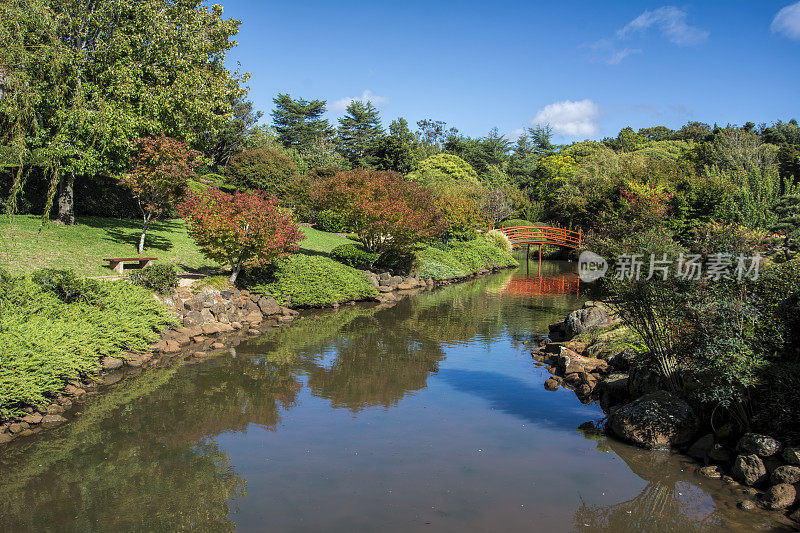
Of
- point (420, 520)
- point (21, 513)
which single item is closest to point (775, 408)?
point (420, 520)

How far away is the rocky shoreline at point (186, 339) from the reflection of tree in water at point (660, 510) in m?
8.83

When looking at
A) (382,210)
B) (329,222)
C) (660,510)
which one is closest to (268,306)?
(382,210)

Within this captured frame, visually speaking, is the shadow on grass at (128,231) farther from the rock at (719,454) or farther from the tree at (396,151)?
the tree at (396,151)

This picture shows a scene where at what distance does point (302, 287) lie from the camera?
19922mm

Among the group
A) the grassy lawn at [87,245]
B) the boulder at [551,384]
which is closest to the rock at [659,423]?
the boulder at [551,384]

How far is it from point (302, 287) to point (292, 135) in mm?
50256

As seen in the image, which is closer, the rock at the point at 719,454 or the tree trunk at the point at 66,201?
the rock at the point at 719,454

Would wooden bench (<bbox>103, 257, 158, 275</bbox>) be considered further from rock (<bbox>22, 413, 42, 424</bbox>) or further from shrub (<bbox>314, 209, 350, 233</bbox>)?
shrub (<bbox>314, 209, 350, 233</bbox>)

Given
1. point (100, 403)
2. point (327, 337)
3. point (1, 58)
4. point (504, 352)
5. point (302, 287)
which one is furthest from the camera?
point (302, 287)

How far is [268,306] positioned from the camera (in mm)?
18234

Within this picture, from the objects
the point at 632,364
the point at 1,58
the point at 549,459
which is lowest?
the point at 549,459

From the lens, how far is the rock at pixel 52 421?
9.29 m

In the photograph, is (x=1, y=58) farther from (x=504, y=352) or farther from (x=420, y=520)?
(x=504, y=352)

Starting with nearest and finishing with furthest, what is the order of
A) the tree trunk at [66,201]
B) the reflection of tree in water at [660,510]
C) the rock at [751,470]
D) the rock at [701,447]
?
the reflection of tree in water at [660,510]
the rock at [751,470]
the rock at [701,447]
the tree trunk at [66,201]
